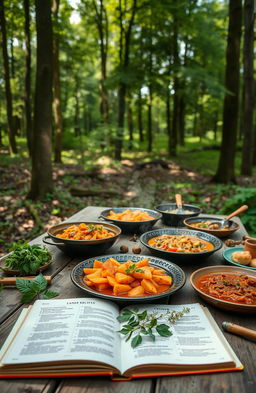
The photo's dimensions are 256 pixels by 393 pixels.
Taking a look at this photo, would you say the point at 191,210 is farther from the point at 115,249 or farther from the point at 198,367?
the point at 198,367

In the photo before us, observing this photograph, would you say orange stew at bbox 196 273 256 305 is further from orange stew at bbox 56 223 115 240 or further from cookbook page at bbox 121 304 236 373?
orange stew at bbox 56 223 115 240

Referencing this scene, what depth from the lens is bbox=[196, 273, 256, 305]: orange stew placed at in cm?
140

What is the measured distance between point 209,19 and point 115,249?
1458cm

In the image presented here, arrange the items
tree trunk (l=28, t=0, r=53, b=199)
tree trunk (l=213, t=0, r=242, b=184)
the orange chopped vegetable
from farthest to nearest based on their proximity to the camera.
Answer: tree trunk (l=213, t=0, r=242, b=184) < tree trunk (l=28, t=0, r=53, b=199) < the orange chopped vegetable

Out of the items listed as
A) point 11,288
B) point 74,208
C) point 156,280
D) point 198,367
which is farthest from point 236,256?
point 74,208

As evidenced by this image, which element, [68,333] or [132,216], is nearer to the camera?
[68,333]

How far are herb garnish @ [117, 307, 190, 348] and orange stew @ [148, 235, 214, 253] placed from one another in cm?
65

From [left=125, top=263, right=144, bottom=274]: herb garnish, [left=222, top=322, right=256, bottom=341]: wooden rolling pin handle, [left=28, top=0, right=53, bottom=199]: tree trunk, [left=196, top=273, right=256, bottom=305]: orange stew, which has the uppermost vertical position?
[left=28, top=0, right=53, bottom=199]: tree trunk

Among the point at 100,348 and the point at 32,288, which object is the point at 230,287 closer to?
the point at 100,348

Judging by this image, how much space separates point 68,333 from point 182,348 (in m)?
0.43

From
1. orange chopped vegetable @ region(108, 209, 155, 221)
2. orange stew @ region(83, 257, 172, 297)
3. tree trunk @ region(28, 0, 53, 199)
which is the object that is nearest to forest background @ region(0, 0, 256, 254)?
tree trunk @ region(28, 0, 53, 199)

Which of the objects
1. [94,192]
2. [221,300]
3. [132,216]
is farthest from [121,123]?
[221,300]

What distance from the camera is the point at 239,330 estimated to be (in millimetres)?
1176

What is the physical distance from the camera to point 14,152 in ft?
38.1
